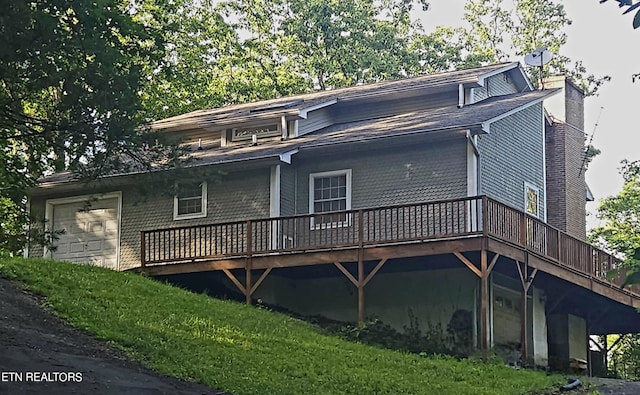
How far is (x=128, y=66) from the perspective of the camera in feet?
43.5

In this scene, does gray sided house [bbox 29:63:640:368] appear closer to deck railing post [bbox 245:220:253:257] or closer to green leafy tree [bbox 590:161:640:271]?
deck railing post [bbox 245:220:253:257]

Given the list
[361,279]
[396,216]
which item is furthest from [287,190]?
[361,279]

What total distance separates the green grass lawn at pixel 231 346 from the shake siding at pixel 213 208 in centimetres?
423

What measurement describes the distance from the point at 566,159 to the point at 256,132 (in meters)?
8.19

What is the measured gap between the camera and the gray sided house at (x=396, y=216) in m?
21.3

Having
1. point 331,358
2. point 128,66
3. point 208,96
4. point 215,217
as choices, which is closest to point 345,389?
point 331,358

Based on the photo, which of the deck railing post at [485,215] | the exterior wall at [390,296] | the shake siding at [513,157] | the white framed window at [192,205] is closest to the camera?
the deck railing post at [485,215]

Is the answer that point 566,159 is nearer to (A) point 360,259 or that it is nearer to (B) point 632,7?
(A) point 360,259

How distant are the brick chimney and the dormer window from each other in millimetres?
7286

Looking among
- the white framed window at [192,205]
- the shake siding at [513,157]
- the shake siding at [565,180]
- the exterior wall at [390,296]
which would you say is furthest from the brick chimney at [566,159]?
the white framed window at [192,205]

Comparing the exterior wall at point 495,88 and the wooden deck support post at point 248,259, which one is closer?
the wooden deck support post at point 248,259

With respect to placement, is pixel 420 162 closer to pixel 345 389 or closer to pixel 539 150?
pixel 539 150

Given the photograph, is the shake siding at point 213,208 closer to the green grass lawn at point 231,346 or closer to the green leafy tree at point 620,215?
Result: the green grass lawn at point 231,346

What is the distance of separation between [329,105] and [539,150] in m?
5.40
